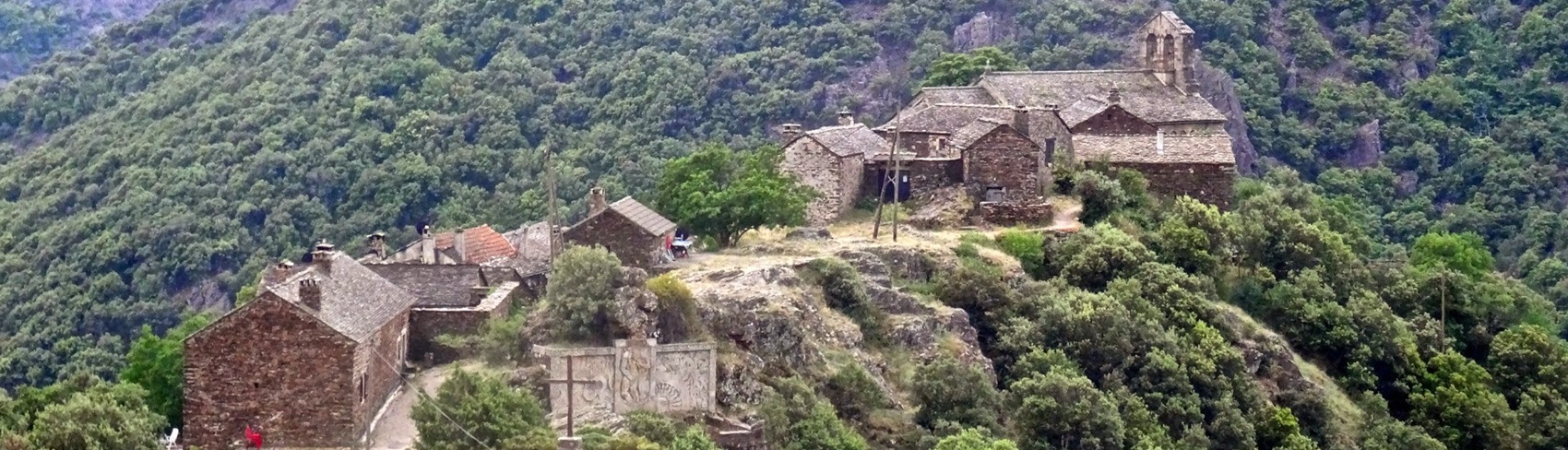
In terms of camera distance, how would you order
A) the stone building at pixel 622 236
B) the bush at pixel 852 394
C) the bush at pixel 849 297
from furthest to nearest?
the stone building at pixel 622 236 < the bush at pixel 849 297 < the bush at pixel 852 394

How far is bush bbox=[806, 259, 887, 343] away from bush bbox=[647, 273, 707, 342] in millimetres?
5077

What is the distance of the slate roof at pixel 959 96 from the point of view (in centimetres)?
6788

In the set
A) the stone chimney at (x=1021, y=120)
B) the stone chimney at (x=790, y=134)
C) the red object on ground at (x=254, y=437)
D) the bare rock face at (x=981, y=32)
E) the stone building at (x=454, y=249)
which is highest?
the bare rock face at (x=981, y=32)

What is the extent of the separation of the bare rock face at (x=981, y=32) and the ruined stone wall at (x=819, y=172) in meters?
52.8

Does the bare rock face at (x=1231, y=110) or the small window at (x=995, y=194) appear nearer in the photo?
the small window at (x=995, y=194)

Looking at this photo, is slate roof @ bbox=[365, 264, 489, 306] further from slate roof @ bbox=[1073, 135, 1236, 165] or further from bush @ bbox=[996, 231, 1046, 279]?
slate roof @ bbox=[1073, 135, 1236, 165]

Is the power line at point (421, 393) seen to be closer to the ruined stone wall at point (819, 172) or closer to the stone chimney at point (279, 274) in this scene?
the stone chimney at point (279, 274)

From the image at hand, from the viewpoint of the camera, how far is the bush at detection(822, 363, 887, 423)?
4616 cm

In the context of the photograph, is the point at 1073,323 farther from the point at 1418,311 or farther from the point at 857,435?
the point at 1418,311

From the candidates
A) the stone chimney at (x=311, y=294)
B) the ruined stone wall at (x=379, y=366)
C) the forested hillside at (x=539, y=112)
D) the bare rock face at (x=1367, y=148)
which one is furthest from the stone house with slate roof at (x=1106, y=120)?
the bare rock face at (x=1367, y=148)

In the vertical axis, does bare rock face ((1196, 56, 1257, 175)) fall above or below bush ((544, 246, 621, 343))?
above

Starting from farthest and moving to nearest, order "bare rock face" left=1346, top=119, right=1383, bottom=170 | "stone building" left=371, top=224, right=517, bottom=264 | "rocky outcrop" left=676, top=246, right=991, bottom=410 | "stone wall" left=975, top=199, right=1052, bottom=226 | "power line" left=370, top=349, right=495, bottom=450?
"bare rock face" left=1346, top=119, right=1383, bottom=170
"stone wall" left=975, top=199, right=1052, bottom=226
"stone building" left=371, top=224, right=517, bottom=264
"rocky outcrop" left=676, top=246, right=991, bottom=410
"power line" left=370, top=349, right=495, bottom=450

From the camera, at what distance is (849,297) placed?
163 feet

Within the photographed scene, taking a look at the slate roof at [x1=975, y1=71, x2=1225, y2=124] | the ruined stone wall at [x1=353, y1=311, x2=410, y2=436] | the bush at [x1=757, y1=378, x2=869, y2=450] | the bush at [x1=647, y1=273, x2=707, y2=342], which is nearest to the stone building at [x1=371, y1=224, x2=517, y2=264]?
the ruined stone wall at [x1=353, y1=311, x2=410, y2=436]
